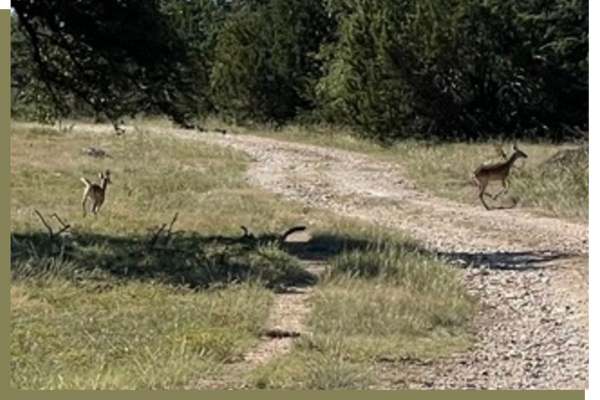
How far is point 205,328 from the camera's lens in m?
8.68

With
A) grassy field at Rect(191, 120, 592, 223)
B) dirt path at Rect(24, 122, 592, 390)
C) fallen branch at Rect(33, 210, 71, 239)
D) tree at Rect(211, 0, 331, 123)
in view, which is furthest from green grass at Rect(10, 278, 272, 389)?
tree at Rect(211, 0, 331, 123)

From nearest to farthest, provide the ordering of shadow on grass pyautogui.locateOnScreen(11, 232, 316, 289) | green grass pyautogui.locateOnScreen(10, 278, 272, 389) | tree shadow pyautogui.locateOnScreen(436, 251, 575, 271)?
1. green grass pyautogui.locateOnScreen(10, 278, 272, 389)
2. shadow on grass pyautogui.locateOnScreen(11, 232, 316, 289)
3. tree shadow pyautogui.locateOnScreen(436, 251, 575, 271)

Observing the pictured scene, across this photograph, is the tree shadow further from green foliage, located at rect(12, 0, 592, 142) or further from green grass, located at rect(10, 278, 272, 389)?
green foliage, located at rect(12, 0, 592, 142)

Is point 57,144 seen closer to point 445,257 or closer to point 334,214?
point 334,214

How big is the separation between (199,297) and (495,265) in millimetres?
4078

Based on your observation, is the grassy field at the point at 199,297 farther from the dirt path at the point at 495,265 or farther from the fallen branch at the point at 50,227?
the dirt path at the point at 495,265

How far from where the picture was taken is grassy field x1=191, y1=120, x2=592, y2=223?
18.5m

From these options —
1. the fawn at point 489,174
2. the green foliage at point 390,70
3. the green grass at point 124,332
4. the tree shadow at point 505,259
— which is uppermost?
the green foliage at point 390,70

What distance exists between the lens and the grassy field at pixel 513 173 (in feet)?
60.7

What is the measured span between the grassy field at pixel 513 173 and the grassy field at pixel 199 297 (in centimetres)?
357

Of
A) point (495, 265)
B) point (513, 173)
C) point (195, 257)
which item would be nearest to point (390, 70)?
point (513, 173)

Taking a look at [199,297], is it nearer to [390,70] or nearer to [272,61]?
[390,70]

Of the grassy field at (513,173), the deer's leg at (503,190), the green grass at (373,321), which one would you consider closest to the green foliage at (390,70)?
the grassy field at (513,173)

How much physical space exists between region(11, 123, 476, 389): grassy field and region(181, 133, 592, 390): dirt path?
324mm
